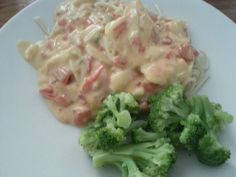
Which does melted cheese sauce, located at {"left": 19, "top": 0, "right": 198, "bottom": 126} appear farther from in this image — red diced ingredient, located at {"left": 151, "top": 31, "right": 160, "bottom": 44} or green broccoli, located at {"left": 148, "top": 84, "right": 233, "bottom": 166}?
green broccoli, located at {"left": 148, "top": 84, "right": 233, "bottom": 166}

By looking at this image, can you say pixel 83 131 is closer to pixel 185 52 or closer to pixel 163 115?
pixel 163 115

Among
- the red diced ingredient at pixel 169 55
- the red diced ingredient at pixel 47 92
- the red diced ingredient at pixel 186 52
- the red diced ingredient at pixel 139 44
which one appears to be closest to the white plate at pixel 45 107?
the red diced ingredient at pixel 47 92

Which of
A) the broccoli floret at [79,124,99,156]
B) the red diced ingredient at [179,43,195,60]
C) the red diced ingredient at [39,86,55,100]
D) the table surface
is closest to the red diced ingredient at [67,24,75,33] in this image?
the red diced ingredient at [39,86,55,100]

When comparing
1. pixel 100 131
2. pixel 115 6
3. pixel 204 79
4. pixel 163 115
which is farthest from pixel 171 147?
pixel 115 6

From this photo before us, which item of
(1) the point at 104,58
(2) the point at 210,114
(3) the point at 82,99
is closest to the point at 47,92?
(3) the point at 82,99

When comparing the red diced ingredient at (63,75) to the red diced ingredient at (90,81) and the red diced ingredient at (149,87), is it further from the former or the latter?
the red diced ingredient at (149,87)

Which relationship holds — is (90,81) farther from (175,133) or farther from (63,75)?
(175,133)

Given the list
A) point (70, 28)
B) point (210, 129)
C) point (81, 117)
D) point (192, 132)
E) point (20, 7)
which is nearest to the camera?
point (192, 132)
